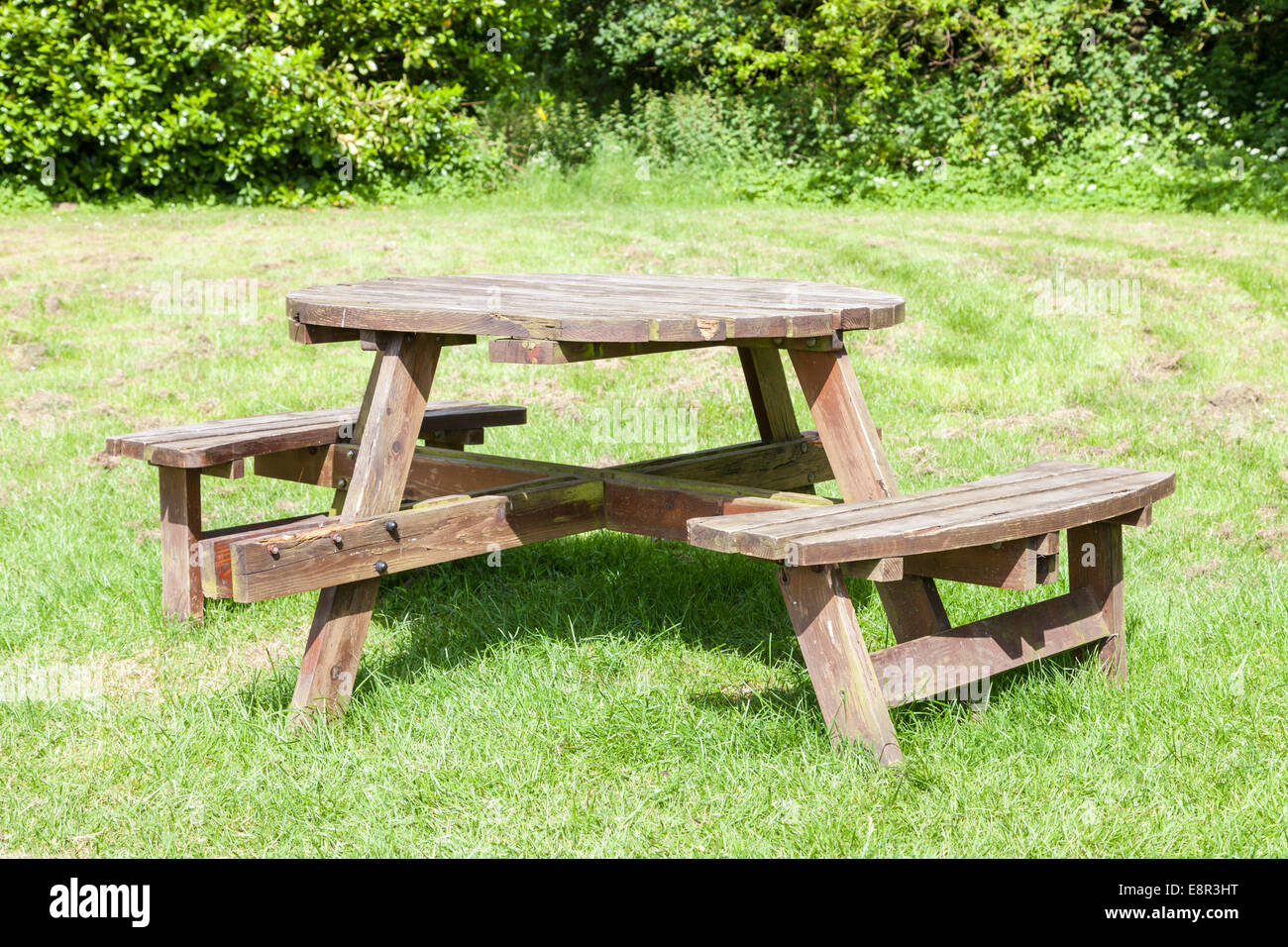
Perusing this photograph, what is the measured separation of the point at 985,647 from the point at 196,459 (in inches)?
89.9

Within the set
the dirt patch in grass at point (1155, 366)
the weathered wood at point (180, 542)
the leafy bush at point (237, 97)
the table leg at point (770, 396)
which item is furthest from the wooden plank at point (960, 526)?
the leafy bush at point (237, 97)

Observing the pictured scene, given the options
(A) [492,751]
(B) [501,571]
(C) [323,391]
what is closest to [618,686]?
(A) [492,751]

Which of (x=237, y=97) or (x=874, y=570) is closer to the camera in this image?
(x=874, y=570)

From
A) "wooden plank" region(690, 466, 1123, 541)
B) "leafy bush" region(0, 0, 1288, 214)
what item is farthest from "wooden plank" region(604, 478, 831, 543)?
"leafy bush" region(0, 0, 1288, 214)

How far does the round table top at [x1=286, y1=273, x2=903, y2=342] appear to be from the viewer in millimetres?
2865

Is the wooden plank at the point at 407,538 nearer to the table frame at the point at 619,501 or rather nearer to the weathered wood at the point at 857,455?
the table frame at the point at 619,501

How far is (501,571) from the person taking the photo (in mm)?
4352

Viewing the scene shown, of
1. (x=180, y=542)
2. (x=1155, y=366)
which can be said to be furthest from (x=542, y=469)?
(x=1155, y=366)

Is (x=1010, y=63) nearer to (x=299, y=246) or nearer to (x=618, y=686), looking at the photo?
(x=299, y=246)

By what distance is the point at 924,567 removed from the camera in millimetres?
3055

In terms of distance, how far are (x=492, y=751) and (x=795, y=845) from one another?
78cm

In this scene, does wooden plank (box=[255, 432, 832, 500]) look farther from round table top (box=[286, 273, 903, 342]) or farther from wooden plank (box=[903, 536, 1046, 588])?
wooden plank (box=[903, 536, 1046, 588])

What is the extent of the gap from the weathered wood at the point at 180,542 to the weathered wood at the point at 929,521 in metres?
1.81

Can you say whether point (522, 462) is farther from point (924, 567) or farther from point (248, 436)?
point (924, 567)
